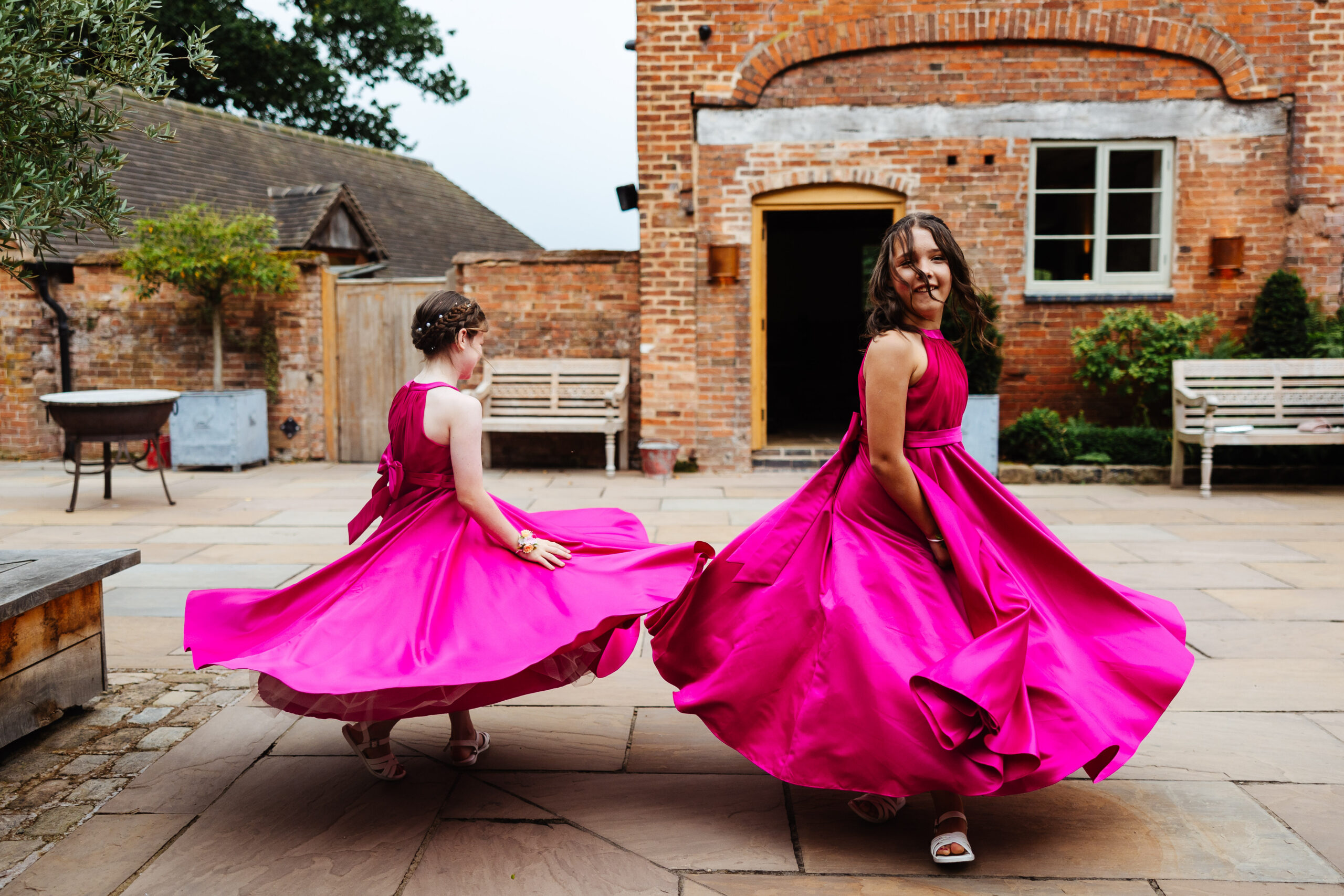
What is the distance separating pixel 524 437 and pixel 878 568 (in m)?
7.98

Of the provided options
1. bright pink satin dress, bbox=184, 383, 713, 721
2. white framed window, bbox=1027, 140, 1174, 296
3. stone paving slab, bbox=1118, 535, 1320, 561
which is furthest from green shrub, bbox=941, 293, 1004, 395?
bright pink satin dress, bbox=184, 383, 713, 721

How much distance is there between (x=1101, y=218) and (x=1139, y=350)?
1.32 metres

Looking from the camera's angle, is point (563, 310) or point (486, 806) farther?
point (563, 310)

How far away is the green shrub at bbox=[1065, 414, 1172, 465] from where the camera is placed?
8.88 meters

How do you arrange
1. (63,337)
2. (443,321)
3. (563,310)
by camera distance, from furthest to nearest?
(63,337)
(563,310)
(443,321)

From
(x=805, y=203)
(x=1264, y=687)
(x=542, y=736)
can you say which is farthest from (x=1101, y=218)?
(x=542, y=736)

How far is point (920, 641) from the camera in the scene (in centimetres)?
241

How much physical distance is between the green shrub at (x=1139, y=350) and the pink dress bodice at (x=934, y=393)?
7.11 meters

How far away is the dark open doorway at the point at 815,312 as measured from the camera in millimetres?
14914

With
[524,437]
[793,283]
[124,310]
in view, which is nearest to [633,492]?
[524,437]

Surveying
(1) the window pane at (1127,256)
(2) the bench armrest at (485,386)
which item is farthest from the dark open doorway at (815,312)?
(2) the bench armrest at (485,386)

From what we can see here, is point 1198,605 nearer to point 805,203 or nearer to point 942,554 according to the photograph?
point 942,554

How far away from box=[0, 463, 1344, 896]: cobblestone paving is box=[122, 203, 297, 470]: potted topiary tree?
5621mm

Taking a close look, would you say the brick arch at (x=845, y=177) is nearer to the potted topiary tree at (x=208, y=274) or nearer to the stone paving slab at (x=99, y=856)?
the potted topiary tree at (x=208, y=274)
